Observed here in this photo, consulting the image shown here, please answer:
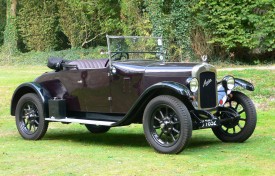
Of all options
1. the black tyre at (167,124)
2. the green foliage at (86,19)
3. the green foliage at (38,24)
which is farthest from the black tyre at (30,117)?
the green foliage at (38,24)

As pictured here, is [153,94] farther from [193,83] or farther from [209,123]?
[209,123]

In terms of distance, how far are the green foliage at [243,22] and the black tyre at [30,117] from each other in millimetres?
12886

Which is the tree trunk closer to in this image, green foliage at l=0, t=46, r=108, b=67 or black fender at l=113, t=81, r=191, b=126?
green foliage at l=0, t=46, r=108, b=67

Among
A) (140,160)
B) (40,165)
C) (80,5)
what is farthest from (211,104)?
(80,5)

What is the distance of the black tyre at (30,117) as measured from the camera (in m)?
9.48

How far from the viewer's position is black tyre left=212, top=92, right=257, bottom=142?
854 cm

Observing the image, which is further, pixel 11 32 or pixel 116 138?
pixel 11 32

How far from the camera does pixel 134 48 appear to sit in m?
9.55

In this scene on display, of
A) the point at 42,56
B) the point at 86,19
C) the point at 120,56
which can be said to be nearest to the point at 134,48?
the point at 120,56

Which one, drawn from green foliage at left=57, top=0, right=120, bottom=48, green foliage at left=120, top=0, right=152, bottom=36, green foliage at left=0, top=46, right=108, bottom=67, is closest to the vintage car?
green foliage at left=120, top=0, right=152, bottom=36

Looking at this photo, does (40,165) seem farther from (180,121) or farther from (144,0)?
(144,0)

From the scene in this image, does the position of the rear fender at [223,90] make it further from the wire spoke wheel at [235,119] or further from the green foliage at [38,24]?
the green foliage at [38,24]

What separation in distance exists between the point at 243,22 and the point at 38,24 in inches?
707

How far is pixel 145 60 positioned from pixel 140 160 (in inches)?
86.3
